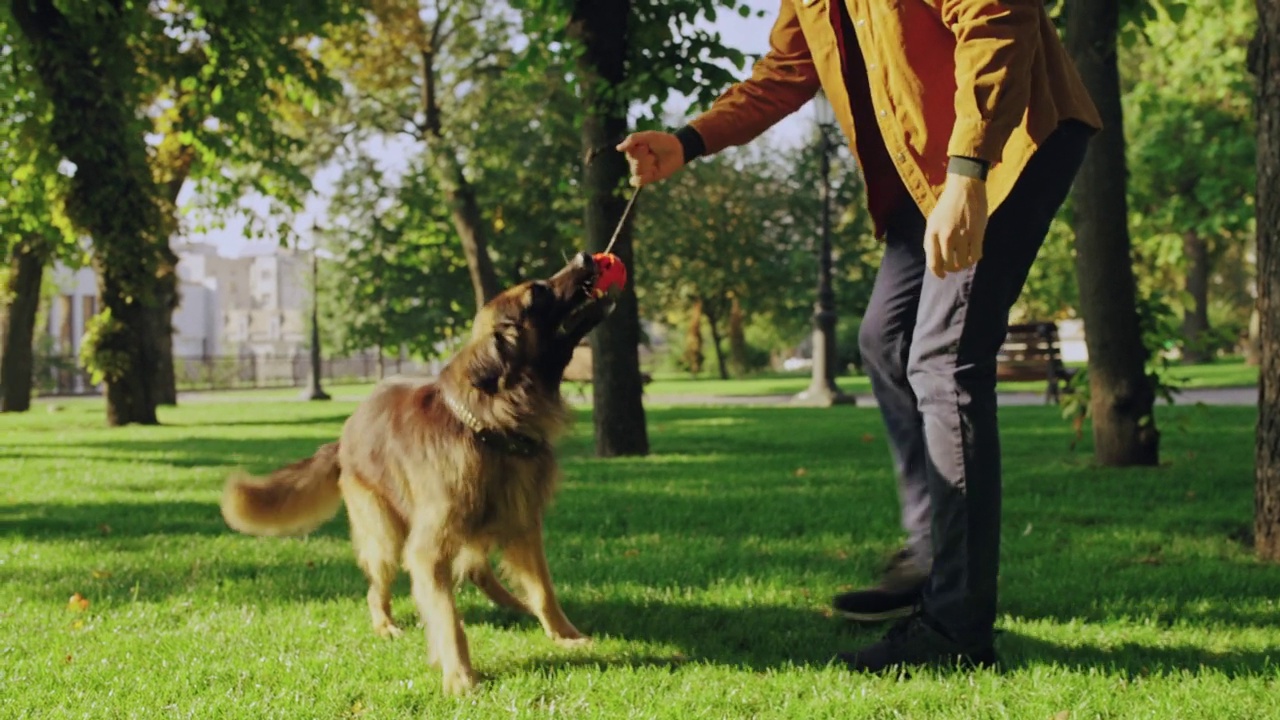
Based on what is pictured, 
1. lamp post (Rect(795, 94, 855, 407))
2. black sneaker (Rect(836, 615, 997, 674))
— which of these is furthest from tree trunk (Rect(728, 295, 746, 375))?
black sneaker (Rect(836, 615, 997, 674))

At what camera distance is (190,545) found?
214 inches

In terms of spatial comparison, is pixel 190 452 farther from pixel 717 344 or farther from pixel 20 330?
pixel 717 344

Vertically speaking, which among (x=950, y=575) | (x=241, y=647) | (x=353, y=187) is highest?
(x=353, y=187)

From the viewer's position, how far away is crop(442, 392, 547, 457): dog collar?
10.9 ft

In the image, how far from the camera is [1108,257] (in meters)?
7.31

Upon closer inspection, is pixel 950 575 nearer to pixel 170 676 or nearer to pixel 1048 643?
pixel 1048 643

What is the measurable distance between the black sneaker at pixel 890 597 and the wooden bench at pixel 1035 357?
13.5 meters

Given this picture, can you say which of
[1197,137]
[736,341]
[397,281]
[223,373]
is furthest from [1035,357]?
[223,373]

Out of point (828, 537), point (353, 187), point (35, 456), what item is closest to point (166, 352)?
point (353, 187)

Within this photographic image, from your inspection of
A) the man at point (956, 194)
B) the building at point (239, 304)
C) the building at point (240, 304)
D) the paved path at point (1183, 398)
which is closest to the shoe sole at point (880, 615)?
the man at point (956, 194)

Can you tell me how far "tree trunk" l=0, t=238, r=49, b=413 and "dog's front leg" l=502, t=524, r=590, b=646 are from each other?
1790cm

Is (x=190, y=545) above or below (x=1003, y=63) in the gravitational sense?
below

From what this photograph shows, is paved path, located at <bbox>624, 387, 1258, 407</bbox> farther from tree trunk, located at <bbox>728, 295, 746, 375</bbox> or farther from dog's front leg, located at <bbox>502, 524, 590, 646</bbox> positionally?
tree trunk, located at <bbox>728, 295, 746, 375</bbox>

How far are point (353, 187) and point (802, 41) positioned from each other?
24.6 m
